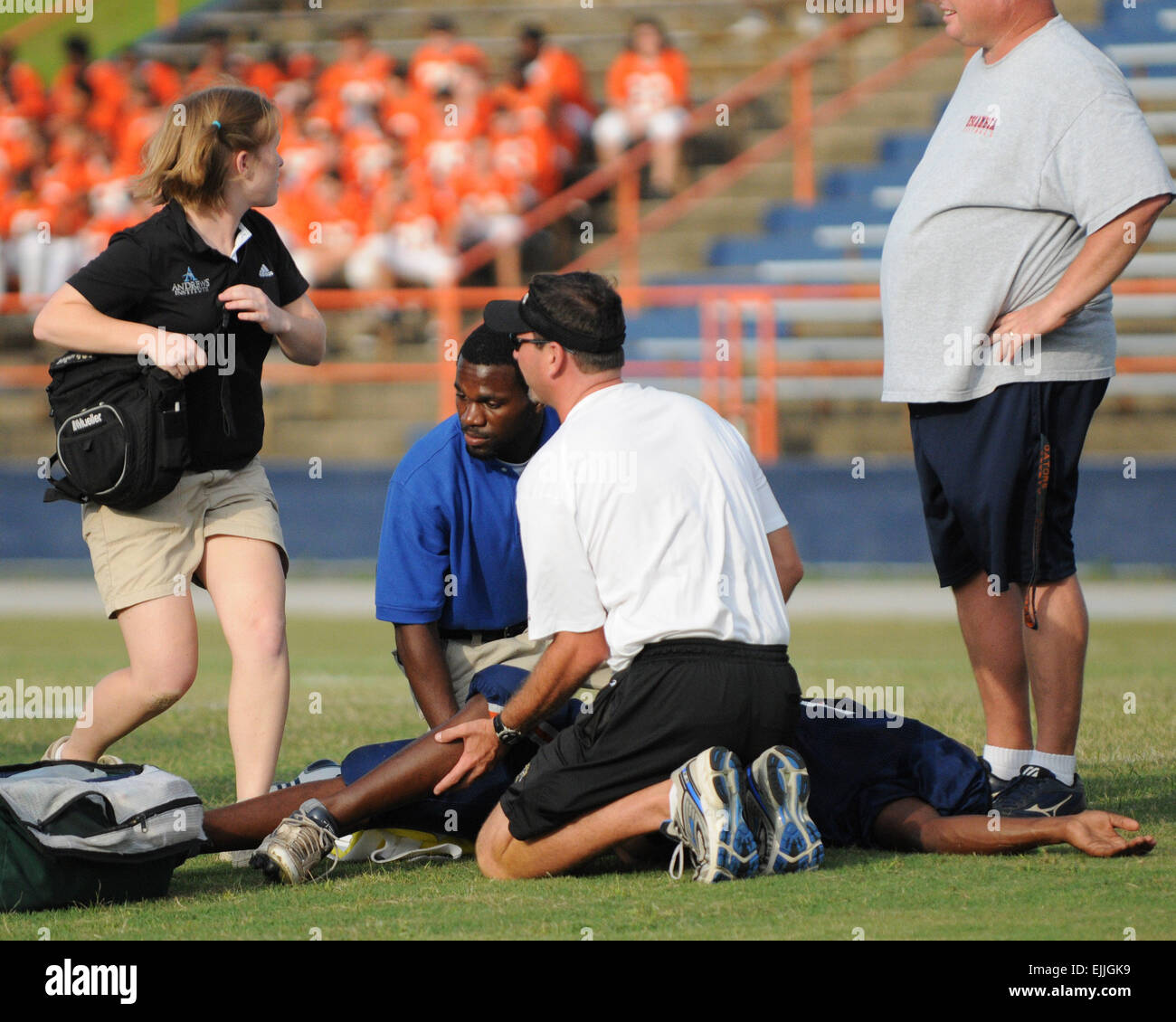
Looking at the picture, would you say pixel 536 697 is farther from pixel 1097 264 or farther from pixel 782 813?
pixel 1097 264

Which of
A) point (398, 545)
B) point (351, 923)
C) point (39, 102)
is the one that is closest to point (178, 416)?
point (398, 545)

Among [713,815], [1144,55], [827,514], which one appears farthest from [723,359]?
[713,815]

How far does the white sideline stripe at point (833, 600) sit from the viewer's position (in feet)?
39.0

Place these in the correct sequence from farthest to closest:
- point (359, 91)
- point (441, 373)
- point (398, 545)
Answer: point (359, 91)
point (441, 373)
point (398, 545)

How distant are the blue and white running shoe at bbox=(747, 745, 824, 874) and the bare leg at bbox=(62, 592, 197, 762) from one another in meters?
1.68

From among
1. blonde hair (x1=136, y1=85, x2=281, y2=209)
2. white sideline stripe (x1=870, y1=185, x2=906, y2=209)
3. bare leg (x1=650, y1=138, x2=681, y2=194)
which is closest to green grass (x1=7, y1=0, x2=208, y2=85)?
bare leg (x1=650, y1=138, x2=681, y2=194)

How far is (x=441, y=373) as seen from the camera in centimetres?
1578

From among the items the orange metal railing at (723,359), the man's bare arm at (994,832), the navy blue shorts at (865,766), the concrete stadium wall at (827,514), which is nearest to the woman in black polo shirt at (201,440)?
the navy blue shorts at (865,766)

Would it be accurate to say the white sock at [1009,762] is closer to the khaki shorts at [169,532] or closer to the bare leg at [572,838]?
the bare leg at [572,838]

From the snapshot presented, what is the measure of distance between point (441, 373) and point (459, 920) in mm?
12204

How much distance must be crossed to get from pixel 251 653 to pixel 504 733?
2.86ft

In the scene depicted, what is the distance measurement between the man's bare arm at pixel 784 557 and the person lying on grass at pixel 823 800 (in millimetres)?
356

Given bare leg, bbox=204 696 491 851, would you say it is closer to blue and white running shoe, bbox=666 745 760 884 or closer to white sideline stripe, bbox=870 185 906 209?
blue and white running shoe, bbox=666 745 760 884
